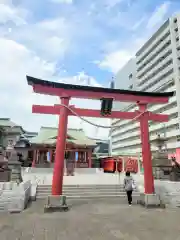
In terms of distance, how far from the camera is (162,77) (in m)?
56.2

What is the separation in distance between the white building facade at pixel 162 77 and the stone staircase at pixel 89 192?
1302 inches

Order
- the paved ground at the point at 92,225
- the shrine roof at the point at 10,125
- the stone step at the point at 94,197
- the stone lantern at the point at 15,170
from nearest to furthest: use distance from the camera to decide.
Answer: the paved ground at the point at 92,225 → the stone lantern at the point at 15,170 → the stone step at the point at 94,197 → the shrine roof at the point at 10,125

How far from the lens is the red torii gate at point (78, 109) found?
8.28 m

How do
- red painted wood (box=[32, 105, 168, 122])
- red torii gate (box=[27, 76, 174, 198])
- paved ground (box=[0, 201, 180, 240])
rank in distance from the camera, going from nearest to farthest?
paved ground (box=[0, 201, 180, 240]), red torii gate (box=[27, 76, 174, 198]), red painted wood (box=[32, 105, 168, 122])

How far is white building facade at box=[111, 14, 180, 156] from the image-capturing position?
4828 cm

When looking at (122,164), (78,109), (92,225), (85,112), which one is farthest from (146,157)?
(122,164)

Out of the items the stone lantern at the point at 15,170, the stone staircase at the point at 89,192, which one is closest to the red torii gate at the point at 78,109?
the stone staircase at the point at 89,192

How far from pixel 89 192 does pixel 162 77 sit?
2090 inches

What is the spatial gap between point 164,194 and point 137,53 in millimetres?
67426

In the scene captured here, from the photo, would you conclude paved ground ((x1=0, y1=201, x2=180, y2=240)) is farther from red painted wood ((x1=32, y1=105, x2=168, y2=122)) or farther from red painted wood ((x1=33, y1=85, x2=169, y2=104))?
red painted wood ((x1=33, y1=85, x2=169, y2=104))

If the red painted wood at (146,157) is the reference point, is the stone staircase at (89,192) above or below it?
below

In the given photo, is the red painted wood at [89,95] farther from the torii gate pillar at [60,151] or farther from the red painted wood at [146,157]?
the red painted wood at [146,157]

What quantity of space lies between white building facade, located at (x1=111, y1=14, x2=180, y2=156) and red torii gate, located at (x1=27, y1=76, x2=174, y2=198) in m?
35.2

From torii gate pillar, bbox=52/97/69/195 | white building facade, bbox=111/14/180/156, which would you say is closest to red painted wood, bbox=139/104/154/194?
torii gate pillar, bbox=52/97/69/195
